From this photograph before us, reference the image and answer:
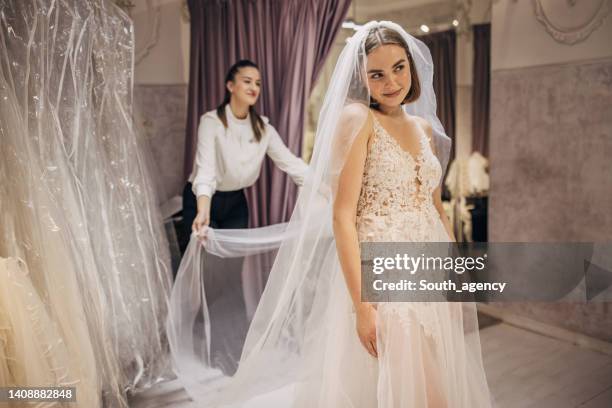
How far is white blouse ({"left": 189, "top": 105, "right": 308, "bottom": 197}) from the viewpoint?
2270 mm

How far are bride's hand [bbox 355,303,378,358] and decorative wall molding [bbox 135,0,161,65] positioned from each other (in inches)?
64.0

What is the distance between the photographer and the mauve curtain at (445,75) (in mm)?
3252

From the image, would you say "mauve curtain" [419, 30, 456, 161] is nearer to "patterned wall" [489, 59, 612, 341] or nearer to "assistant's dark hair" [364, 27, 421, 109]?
"patterned wall" [489, 59, 612, 341]

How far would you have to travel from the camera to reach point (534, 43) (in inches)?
101

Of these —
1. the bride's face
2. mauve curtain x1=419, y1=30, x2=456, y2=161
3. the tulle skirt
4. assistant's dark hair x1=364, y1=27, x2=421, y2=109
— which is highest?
mauve curtain x1=419, y1=30, x2=456, y2=161

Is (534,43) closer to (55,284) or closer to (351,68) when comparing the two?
(351,68)

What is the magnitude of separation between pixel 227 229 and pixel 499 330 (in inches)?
59.2

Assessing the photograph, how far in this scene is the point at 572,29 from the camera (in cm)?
239

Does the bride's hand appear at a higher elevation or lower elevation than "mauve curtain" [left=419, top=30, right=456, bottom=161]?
lower

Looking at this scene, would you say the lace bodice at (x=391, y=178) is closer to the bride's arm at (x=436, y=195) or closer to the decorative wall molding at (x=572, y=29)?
the bride's arm at (x=436, y=195)

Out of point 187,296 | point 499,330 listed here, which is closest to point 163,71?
point 187,296

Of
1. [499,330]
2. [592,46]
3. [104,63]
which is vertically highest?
[592,46]

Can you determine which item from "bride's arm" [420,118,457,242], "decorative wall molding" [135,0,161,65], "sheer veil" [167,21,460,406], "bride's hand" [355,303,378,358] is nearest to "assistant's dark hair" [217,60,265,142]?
"decorative wall molding" [135,0,161,65]

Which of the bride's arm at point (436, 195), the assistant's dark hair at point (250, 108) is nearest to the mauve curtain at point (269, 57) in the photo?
the assistant's dark hair at point (250, 108)
